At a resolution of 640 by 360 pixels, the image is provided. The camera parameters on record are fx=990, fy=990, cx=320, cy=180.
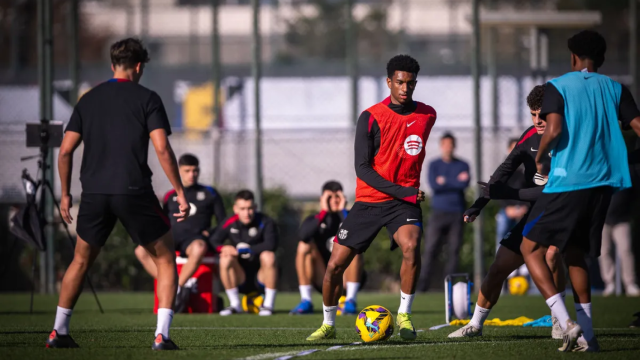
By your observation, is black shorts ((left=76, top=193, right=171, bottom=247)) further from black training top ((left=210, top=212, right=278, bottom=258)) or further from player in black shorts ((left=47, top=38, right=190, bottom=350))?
black training top ((left=210, top=212, right=278, bottom=258))

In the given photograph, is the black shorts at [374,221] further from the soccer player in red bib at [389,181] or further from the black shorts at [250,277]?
the black shorts at [250,277]

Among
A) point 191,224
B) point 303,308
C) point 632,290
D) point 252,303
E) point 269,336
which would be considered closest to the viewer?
point 269,336

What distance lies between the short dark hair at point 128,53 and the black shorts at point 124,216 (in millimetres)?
903

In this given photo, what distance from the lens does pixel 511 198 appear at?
773 cm

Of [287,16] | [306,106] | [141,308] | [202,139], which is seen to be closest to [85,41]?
[287,16]

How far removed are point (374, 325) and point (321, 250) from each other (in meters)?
4.24

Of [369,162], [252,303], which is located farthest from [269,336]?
[252,303]

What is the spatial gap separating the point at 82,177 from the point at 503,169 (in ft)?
10.7

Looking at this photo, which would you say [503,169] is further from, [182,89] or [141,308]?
[182,89]

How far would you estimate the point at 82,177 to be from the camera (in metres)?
6.65

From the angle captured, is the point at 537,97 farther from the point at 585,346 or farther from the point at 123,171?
the point at 123,171

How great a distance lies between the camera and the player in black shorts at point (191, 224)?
11461 millimetres

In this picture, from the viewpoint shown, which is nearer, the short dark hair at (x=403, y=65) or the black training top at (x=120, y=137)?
the black training top at (x=120, y=137)

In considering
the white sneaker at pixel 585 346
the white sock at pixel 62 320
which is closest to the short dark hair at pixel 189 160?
the white sock at pixel 62 320
